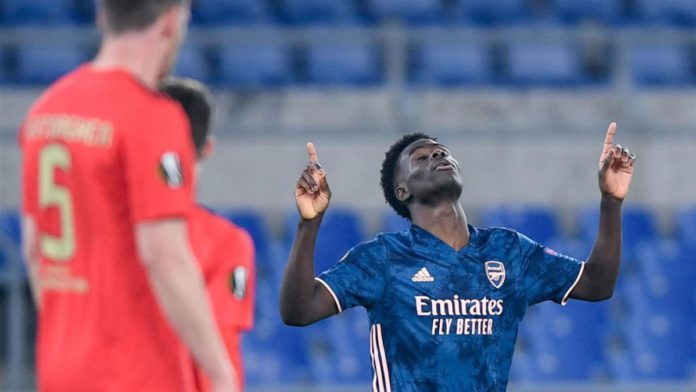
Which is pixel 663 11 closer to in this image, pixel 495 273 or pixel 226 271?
pixel 495 273

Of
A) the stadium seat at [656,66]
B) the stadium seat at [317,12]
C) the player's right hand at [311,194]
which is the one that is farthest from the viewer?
the stadium seat at [656,66]

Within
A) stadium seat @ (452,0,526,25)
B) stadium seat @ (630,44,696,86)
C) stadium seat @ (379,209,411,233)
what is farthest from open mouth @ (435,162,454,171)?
stadium seat @ (452,0,526,25)

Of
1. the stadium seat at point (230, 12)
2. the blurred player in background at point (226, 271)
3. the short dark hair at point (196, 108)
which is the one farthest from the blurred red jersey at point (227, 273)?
the stadium seat at point (230, 12)

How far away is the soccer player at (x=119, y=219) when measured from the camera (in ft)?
11.0

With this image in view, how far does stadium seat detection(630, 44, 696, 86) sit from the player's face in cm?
823

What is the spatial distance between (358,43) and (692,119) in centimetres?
315

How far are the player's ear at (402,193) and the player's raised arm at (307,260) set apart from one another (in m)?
0.65

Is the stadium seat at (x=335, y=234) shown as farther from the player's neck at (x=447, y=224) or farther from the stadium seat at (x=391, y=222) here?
the player's neck at (x=447, y=224)

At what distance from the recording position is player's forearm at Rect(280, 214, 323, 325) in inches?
197

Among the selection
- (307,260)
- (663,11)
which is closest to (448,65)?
(663,11)

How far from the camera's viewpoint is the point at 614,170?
17.9 feet

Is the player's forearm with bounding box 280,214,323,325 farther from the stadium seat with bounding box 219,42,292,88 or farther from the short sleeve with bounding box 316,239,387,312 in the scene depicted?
the stadium seat with bounding box 219,42,292,88

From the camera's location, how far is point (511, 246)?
543 cm

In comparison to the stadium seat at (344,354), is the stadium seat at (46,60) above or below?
above
